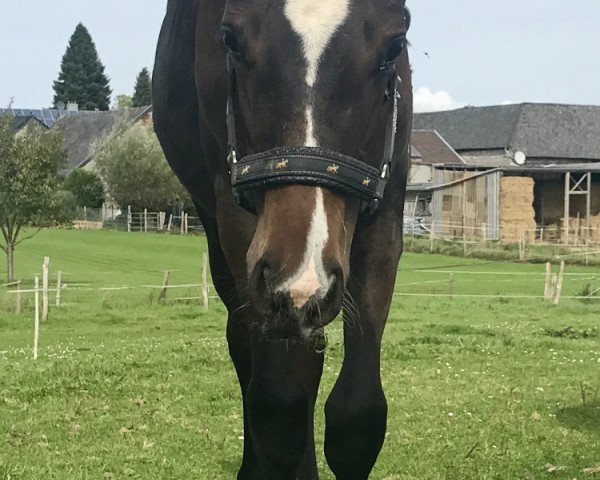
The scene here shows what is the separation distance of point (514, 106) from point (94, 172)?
33219 millimetres

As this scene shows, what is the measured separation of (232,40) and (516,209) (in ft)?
147

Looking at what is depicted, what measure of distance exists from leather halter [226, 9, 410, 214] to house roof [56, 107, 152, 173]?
73.7 m

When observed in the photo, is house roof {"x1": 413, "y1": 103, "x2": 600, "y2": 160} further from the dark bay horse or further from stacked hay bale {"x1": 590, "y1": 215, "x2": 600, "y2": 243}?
the dark bay horse

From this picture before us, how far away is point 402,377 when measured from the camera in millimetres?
9516

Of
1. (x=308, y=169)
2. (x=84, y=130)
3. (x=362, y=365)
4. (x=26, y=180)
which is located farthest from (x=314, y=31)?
(x=84, y=130)

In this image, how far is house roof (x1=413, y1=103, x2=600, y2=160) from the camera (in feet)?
229

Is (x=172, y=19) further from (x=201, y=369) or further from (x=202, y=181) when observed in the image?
(x=201, y=369)

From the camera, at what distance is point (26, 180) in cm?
3197

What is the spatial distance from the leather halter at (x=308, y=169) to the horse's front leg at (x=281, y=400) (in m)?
0.59

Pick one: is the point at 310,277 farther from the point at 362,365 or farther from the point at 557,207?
the point at 557,207

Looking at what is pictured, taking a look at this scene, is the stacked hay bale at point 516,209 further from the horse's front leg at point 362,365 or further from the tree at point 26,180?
the horse's front leg at point 362,365

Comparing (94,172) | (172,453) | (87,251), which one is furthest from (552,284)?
→ (94,172)

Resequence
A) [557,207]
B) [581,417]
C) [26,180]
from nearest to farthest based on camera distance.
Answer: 1. [581,417]
2. [26,180]
3. [557,207]

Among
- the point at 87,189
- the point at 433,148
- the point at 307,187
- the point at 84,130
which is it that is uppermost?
the point at 84,130
